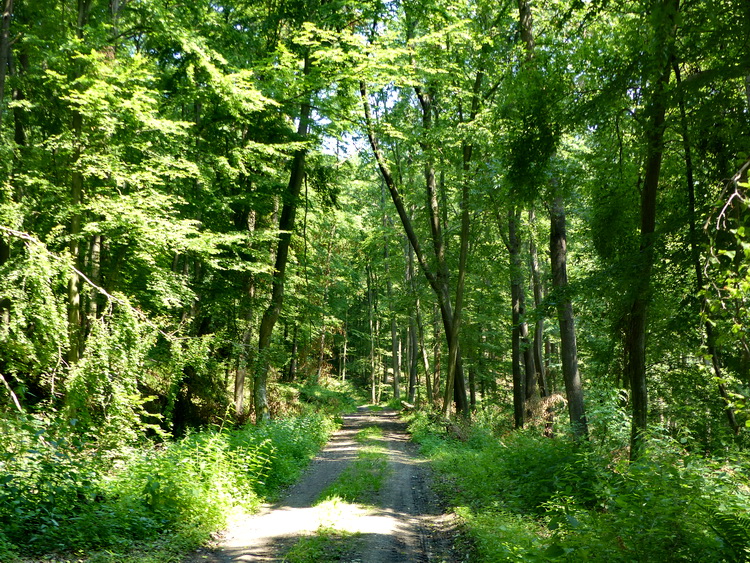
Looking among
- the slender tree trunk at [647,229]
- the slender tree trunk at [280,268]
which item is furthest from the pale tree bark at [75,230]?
the slender tree trunk at [647,229]

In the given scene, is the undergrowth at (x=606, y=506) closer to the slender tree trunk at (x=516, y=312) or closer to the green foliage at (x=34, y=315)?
the green foliage at (x=34, y=315)

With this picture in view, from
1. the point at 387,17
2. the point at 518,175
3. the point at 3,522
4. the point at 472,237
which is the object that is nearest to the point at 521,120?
the point at 518,175

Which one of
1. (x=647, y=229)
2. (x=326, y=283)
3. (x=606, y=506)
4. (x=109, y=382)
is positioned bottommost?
(x=606, y=506)

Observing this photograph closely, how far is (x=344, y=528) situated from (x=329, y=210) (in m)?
13.5

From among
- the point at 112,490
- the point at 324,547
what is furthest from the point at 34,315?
the point at 324,547

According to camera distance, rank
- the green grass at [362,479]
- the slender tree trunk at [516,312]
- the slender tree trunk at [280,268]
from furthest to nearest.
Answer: the slender tree trunk at [516,312], the slender tree trunk at [280,268], the green grass at [362,479]

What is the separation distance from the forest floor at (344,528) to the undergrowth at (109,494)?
0.50 m

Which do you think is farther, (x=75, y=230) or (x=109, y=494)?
(x=75, y=230)

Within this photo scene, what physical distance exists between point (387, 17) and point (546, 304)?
11.9m

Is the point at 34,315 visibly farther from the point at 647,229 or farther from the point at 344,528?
the point at 647,229

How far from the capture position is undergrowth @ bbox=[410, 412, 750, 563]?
13.5 feet

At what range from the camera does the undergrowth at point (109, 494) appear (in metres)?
5.54

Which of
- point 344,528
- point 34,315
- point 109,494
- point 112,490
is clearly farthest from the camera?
point 34,315

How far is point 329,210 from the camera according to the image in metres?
19.1
